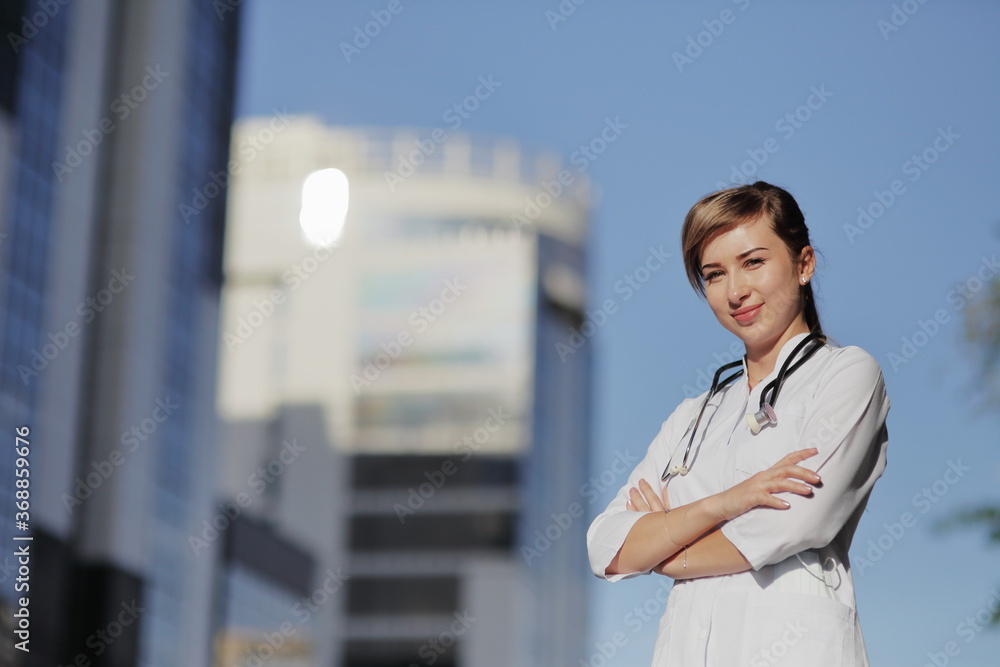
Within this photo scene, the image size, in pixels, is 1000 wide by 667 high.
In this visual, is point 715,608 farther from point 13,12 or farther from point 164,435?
point 164,435

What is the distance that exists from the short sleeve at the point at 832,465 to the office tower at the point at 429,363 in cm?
7101

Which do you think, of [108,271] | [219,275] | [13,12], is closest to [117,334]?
[108,271]

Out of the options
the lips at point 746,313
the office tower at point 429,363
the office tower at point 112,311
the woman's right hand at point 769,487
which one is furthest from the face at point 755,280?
the office tower at point 429,363

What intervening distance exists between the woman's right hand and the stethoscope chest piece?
0.10 m

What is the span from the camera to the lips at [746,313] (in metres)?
2.39

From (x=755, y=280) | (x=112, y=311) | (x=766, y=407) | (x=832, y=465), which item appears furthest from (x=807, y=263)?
(x=112, y=311)

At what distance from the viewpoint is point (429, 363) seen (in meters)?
78.8

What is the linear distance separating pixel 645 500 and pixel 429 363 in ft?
251

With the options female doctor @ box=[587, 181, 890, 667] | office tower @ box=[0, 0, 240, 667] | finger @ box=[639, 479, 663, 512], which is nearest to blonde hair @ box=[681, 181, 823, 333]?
female doctor @ box=[587, 181, 890, 667]

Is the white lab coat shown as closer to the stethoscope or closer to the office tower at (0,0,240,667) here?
the stethoscope

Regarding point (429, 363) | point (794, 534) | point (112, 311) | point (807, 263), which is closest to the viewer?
point (794, 534)

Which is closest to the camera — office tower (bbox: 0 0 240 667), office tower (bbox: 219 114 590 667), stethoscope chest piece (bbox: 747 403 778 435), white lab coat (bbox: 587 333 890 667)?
white lab coat (bbox: 587 333 890 667)

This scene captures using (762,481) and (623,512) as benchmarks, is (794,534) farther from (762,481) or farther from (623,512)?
(623,512)

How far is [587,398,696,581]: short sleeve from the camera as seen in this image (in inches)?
97.0
